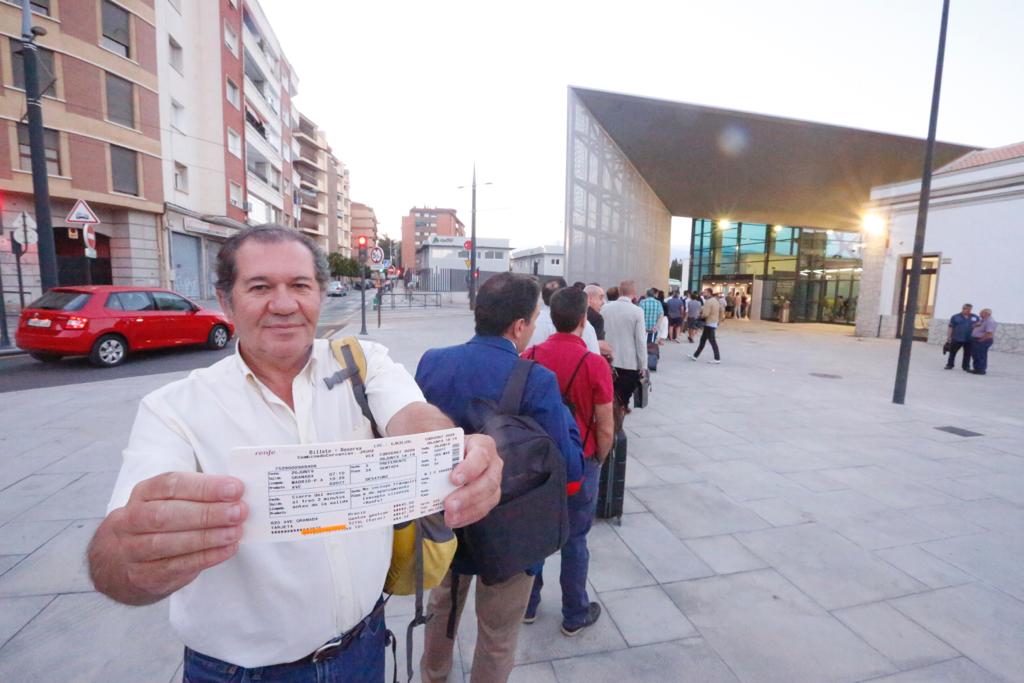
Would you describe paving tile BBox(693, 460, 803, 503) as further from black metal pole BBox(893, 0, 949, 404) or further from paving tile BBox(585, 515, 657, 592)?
black metal pole BBox(893, 0, 949, 404)

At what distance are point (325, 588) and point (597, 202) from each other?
18.9 meters

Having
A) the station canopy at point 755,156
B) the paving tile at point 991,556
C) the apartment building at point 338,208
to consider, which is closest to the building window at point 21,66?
the station canopy at point 755,156

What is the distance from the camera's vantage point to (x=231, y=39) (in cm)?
2650

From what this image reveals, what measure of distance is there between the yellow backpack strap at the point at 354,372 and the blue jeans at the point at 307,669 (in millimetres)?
596

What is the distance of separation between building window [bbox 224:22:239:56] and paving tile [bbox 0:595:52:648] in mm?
31059

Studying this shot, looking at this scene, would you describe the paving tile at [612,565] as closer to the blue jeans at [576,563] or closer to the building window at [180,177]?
the blue jeans at [576,563]

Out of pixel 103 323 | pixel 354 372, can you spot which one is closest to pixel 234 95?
pixel 103 323

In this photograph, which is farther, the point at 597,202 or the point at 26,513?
the point at 597,202

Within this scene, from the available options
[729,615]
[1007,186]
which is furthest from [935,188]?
[729,615]

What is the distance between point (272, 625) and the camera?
114 cm

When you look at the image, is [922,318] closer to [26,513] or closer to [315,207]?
[26,513]

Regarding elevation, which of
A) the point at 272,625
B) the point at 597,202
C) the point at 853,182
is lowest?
the point at 272,625

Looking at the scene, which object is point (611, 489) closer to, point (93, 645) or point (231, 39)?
point (93, 645)

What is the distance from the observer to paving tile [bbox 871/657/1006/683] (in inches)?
89.4
